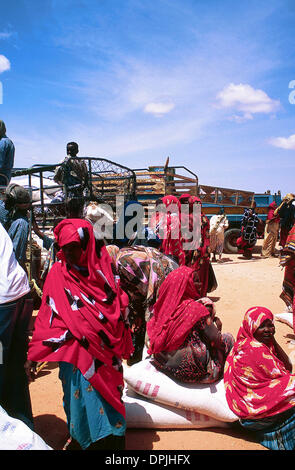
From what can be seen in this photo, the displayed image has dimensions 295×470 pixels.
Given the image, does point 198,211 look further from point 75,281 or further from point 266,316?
point 75,281

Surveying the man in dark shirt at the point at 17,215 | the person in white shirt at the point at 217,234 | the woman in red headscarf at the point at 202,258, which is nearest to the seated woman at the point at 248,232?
the person in white shirt at the point at 217,234

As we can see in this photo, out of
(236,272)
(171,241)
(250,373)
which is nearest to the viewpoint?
(250,373)

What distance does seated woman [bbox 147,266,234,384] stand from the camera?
8.25 feet

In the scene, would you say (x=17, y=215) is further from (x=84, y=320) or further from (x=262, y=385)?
(x=262, y=385)

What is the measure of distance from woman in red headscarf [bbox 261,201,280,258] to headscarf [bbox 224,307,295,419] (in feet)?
31.6

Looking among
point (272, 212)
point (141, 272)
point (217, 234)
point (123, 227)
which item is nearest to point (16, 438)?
point (141, 272)

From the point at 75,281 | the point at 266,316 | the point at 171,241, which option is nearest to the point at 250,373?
the point at 266,316

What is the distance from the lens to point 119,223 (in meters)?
4.31

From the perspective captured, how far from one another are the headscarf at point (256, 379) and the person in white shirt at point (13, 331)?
1.43m

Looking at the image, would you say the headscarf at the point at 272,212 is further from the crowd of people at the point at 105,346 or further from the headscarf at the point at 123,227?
the crowd of people at the point at 105,346

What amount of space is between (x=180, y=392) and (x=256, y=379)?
57 cm

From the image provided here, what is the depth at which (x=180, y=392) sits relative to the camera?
2.54 m

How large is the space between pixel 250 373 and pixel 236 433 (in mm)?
534

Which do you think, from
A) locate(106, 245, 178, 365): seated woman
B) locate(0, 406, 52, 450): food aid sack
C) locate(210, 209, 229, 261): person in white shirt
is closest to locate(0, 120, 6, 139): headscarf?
locate(106, 245, 178, 365): seated woman
